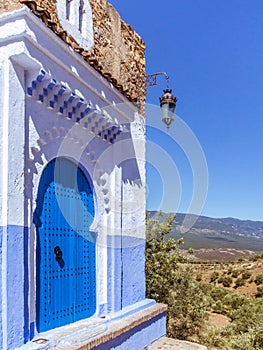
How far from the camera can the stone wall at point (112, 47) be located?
4367mm

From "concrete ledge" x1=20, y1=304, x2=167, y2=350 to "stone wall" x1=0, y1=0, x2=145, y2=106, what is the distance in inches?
132

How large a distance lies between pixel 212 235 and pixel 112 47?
84.9m

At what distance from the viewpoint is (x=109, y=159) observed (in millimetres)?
5555

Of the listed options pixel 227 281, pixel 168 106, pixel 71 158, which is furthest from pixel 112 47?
pixel 227 281

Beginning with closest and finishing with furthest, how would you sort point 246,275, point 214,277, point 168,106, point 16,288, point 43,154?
point 16,288, point 43,154, point 168,106, point 246,275, point 214,277

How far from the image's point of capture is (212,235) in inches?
3428

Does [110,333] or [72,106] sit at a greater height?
[72,106]

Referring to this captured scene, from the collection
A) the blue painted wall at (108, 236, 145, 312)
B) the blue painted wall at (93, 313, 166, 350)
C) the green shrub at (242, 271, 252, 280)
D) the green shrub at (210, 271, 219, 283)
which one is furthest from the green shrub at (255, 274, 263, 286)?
the blue painted wall at (108, 236, 145, 312)

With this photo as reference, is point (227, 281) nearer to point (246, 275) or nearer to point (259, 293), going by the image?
point (246, 275)

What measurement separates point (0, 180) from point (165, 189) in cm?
374

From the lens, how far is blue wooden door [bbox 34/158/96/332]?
13.6 feet

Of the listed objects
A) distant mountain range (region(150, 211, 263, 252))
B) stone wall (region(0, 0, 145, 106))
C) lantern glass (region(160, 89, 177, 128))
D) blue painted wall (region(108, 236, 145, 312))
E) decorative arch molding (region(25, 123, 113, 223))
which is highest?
stone wall (region(0, 0, 145, 106))

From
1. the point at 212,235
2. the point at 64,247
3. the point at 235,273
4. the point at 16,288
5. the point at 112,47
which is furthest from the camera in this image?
the point at 212,235

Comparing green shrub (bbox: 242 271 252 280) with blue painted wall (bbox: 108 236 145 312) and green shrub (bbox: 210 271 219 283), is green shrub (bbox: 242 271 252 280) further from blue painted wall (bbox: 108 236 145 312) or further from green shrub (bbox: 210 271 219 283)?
blue painted wall (bbox: 108 236 145 312)
